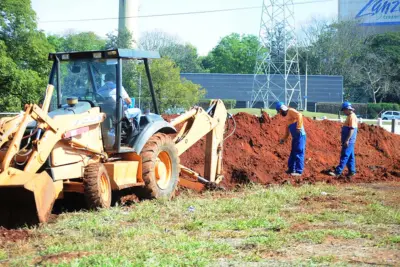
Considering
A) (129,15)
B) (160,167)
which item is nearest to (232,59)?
(129,15)

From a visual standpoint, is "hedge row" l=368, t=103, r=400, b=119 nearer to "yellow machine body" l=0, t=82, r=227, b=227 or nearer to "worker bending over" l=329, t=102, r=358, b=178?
"worker bending over" l=329, t=102, r=358, b=178

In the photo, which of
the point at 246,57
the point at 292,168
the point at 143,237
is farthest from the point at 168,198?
the point at 246,57

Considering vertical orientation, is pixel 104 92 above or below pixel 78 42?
below

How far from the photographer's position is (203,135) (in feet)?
44.3

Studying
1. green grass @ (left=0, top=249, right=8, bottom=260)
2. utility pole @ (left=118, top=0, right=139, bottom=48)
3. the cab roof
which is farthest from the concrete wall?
green grass @ (left=0, top=249, right=8, bottom=260)

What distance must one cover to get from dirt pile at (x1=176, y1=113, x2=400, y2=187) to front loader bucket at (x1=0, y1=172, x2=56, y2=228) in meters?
6.24

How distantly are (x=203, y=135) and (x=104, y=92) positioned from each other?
118 inches

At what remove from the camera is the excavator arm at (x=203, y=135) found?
13.2 m

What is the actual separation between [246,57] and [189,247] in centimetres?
8696

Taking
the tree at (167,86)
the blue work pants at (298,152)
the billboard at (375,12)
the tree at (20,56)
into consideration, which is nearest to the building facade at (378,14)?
the billboard at (375,12)

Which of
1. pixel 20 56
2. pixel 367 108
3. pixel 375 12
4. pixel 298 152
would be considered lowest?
pixel 367 108

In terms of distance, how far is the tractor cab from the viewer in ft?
35.8

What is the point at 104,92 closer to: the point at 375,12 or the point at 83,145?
the point at 83,145

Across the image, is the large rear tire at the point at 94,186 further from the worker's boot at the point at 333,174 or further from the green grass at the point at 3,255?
the worker's boot at the point at 333,174
